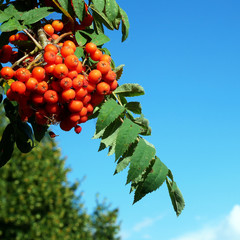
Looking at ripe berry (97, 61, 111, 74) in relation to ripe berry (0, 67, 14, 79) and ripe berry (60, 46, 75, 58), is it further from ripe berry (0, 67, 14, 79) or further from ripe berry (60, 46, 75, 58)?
ripe berry (0, 67, 14, 79)

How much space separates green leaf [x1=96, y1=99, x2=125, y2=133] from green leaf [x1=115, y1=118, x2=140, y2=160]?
0.27 ft

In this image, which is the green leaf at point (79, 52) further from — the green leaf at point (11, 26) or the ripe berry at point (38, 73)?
the green leaf at point (11, 26)

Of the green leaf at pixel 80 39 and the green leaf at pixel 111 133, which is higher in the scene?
the green leaf at pixel 80 39

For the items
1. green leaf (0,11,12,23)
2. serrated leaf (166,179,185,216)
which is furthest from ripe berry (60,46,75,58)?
serrated leaf (166,179,185,216)

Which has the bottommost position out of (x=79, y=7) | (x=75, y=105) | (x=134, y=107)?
(x=75, y=105)

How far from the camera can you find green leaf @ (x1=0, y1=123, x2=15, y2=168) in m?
2.10

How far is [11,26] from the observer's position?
167cm

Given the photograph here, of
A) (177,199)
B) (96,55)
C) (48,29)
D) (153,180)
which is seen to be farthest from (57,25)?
(177,199)

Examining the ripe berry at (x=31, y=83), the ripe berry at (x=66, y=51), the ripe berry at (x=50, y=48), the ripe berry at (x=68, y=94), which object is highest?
the ripe berry at (x=50, y=48)

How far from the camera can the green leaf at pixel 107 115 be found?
1.61m

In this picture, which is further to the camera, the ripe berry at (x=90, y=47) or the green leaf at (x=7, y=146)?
the green leaf at (x=7, y=146)

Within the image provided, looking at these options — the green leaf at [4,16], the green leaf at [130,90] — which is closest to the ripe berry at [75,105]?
the green leaf at [130,90]

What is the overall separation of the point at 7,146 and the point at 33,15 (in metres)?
Answer: 0.84

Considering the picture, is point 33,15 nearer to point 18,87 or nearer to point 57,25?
point 57,25
